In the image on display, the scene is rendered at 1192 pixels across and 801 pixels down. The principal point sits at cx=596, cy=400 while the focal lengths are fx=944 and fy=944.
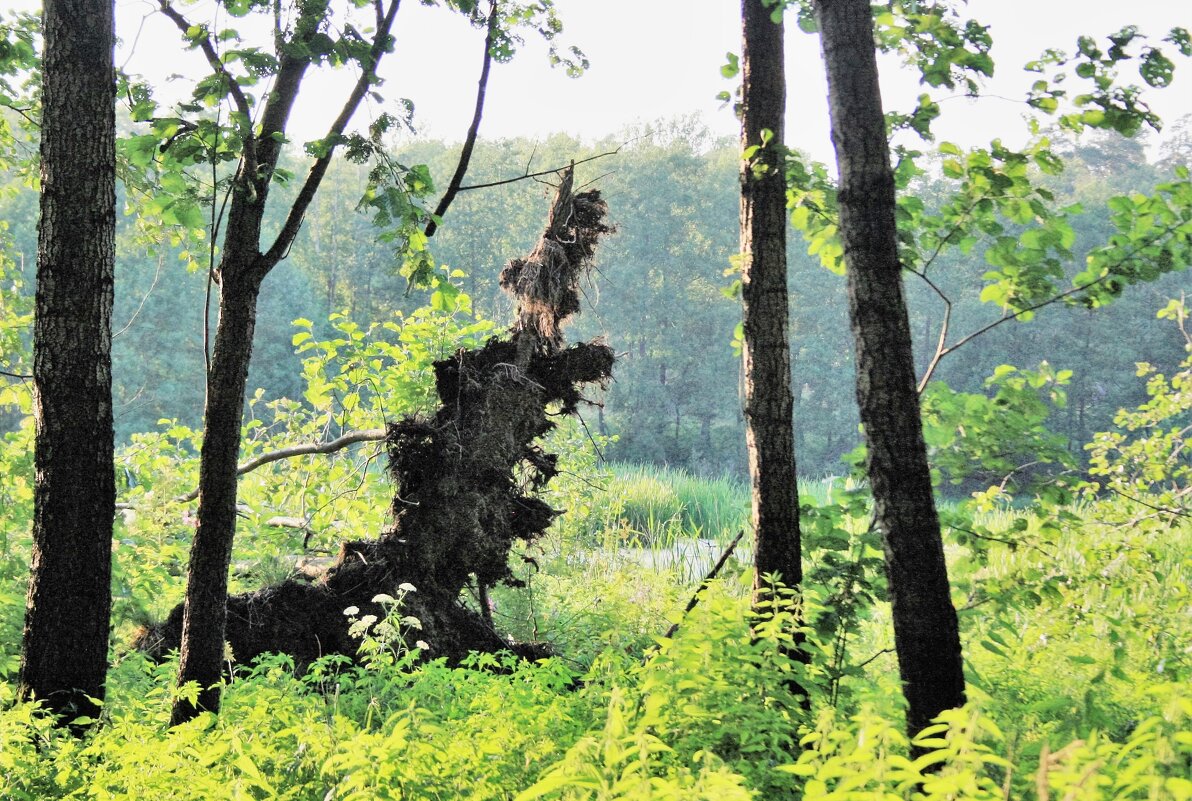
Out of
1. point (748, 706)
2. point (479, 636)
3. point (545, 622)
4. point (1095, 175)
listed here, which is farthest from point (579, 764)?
point (1095, 175)

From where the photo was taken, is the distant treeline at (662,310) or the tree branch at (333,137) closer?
the tree branch at (333,137)

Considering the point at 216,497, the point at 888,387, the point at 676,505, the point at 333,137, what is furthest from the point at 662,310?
the point at 888,387

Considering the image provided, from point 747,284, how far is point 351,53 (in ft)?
5.75

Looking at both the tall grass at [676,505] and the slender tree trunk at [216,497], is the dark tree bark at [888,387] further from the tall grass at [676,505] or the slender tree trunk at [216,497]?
the tall grass at [676,505]

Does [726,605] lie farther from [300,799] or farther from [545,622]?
[545,622]

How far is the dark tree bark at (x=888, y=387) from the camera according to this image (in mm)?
2617

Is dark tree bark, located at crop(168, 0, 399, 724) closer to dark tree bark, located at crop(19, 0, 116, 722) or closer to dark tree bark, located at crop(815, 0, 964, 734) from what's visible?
dark tree bark, located at crop(19, 0, 116, 722)

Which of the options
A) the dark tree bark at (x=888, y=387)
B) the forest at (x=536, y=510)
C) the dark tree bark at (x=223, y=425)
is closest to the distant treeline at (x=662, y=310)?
the forest at (x=536, y=510)

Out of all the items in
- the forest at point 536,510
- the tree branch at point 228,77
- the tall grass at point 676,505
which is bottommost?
the tall grass at point 676,505

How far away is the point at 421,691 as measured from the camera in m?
3.56

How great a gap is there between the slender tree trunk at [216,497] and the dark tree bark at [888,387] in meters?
1.99

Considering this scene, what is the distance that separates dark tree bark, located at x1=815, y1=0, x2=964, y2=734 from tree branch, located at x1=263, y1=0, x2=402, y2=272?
5.23 ft

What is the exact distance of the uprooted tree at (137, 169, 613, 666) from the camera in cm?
501

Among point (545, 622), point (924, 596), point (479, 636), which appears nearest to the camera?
point (924, 596)
